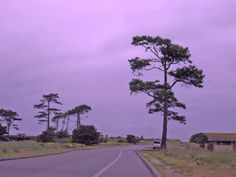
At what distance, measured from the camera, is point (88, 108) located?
14675cm

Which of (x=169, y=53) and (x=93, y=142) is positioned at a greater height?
(x=169, y=53)

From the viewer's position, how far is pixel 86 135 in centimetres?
11906

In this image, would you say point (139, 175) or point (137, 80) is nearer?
point (139, 175)

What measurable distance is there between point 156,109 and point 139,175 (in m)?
42.4

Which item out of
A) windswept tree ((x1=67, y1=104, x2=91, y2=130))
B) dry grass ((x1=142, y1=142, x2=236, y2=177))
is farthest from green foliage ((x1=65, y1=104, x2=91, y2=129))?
dry grass ((x1=142, y1=142, x2=236, y2=177))

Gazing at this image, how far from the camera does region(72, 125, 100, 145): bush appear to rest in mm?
119062

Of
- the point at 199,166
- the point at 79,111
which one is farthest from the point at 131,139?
the point at 199,166

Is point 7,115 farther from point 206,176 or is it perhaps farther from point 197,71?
point 206,176

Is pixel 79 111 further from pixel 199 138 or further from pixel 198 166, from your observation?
pixel 198 166

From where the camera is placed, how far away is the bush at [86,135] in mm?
119062

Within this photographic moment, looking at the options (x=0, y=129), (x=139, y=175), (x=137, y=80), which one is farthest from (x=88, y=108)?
(x=139, y=175)

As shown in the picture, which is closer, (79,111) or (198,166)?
(198,166)

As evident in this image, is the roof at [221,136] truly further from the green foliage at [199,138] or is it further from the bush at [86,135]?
the bush at [86,135]

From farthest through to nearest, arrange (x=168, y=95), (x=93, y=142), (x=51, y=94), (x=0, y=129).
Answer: (x=51, y=94), (x=93, y=142), (x=0, y=129), (x=168, y=95)
